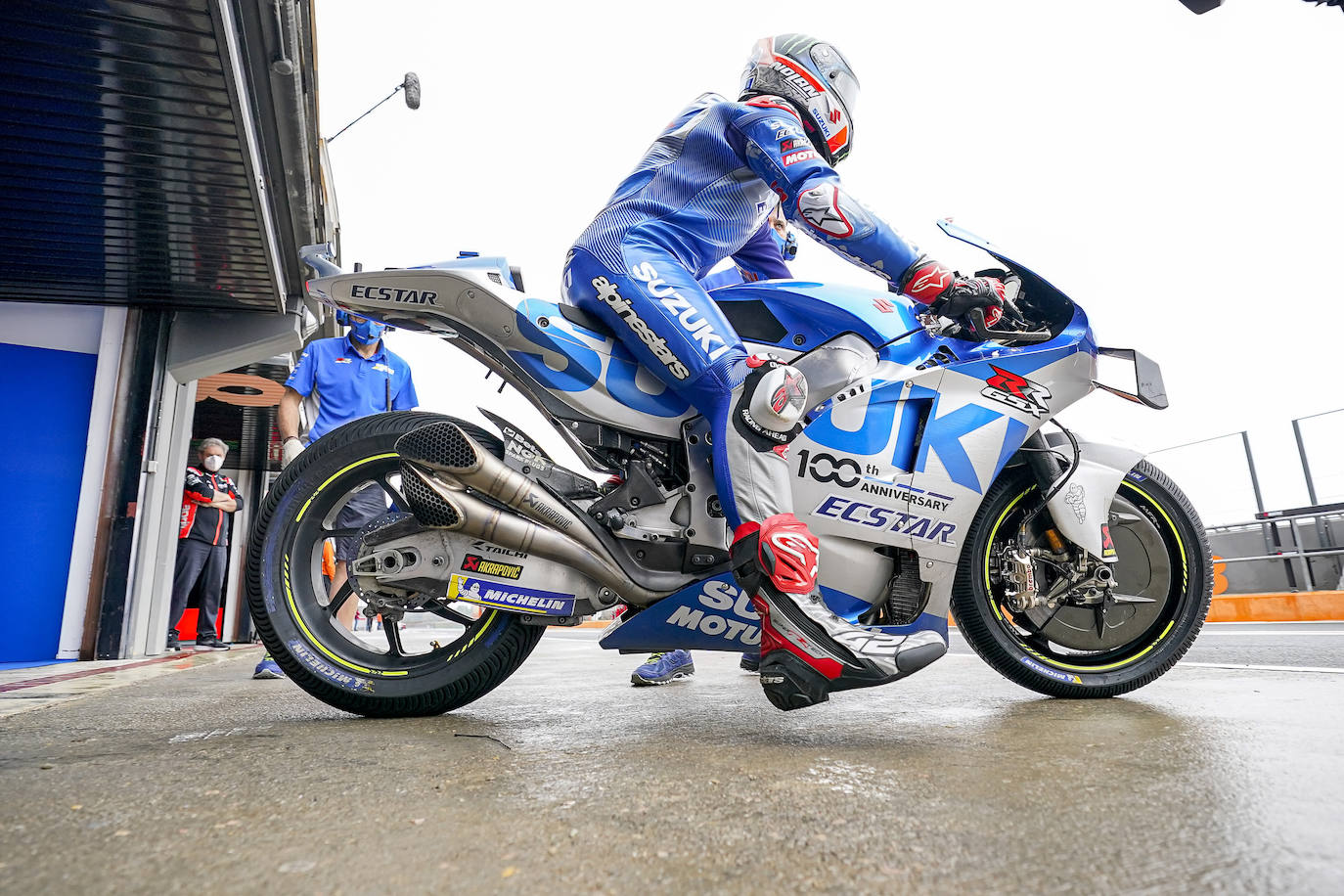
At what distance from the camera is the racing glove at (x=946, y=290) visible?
2.12 meters

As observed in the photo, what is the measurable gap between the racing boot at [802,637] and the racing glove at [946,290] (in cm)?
74

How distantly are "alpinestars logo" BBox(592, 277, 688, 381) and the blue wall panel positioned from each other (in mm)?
5546

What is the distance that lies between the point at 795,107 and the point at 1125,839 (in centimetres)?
207

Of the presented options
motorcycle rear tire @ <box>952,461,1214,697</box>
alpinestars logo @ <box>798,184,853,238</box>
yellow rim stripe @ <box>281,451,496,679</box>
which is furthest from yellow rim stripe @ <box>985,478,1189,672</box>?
yellow rim stripe @ <box>281,451,496,679</box>

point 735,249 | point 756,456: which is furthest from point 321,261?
point 756,456

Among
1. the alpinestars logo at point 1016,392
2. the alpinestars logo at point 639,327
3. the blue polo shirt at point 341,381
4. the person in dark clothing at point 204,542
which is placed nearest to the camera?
the alpinestars logo at point 639,327

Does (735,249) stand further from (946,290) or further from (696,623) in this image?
(696,623)

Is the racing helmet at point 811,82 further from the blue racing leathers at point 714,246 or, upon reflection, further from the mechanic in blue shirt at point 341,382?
the mechanic in blue shirt at point 341,382

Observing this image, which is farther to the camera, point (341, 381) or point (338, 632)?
point (341, 381)

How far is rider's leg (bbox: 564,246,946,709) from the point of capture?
1734 mm

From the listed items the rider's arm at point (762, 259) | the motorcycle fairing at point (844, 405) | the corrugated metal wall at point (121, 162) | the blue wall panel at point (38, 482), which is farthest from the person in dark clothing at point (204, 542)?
the motorcycle fairing at point (844, 405)

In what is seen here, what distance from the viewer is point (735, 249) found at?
8.02ft

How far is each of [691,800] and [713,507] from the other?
3.58 ft

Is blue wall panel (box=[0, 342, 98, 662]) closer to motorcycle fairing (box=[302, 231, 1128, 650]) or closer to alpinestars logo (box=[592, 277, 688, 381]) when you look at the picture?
motorcycle fairing (box=[302, 231, 1128, 650])
